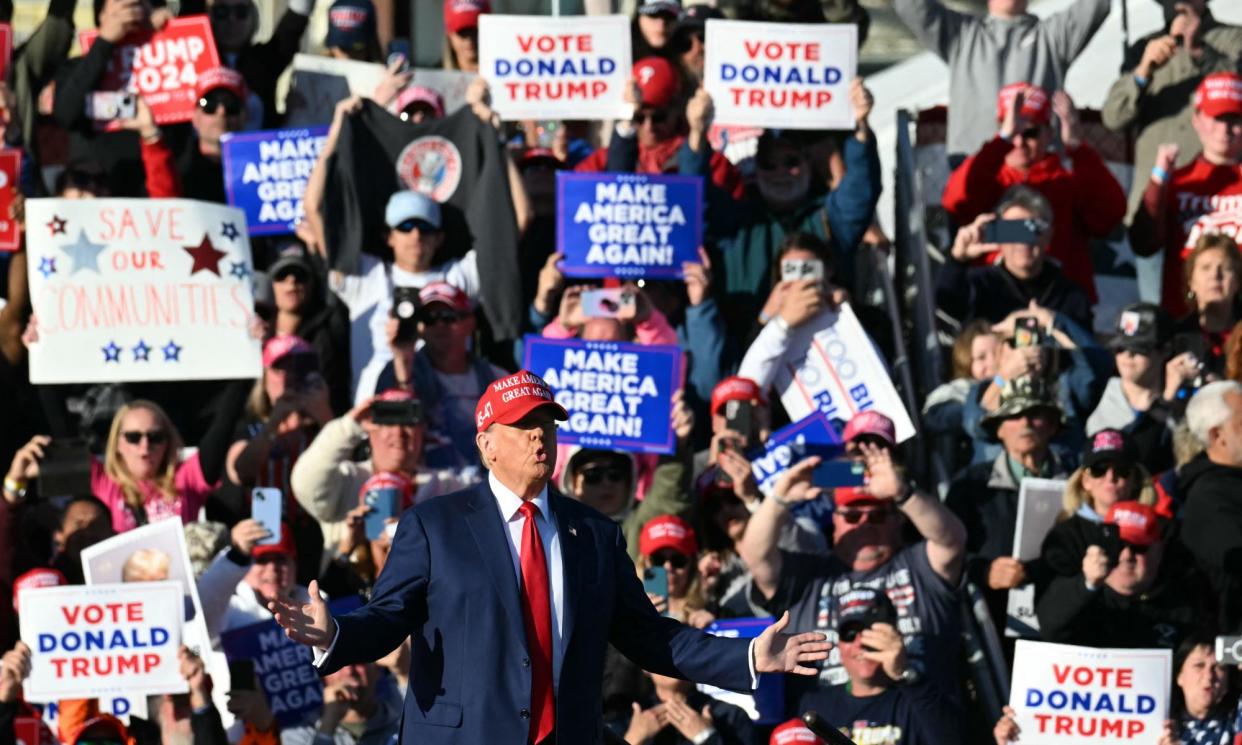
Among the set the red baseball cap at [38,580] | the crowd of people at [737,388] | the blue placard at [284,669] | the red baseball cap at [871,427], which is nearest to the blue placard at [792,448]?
the crowd of people at [737,388]

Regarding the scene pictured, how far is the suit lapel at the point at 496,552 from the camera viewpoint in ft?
24.2

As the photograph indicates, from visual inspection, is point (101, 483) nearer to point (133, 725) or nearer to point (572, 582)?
point (133, 725)

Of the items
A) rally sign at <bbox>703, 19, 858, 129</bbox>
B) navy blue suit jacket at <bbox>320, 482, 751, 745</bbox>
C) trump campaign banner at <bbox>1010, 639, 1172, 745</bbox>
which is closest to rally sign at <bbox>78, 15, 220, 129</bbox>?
rally sign at <bbox>703, 19, 858, 129</bbox>

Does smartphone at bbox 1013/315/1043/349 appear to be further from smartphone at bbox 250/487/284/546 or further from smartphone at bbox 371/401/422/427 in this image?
smartphone at bbox 250/487/284/546

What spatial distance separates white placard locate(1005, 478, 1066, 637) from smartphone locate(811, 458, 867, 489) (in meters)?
0.78

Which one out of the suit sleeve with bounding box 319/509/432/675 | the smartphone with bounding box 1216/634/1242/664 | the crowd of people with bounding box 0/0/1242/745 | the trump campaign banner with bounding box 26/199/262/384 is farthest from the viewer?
the trump campaign banner with bounding box 26/199/262/384

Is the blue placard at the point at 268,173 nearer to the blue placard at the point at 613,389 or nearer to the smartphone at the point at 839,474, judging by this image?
the blue placard at the point at 613,389

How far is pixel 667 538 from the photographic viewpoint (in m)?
11.4

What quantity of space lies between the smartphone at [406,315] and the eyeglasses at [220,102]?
187 centimetres

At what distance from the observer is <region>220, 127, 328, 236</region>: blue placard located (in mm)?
13695

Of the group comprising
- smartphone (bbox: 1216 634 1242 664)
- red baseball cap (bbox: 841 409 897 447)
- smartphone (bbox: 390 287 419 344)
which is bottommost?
smartphone (bbox: 1216 634 1242 664)

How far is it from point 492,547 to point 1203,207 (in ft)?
25.4

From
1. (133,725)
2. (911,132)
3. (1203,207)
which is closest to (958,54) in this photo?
(911,132)

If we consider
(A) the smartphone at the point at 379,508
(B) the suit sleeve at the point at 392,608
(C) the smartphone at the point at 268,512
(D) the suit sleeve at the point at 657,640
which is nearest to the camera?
(B) the suit sleeve at the point at 392,608
